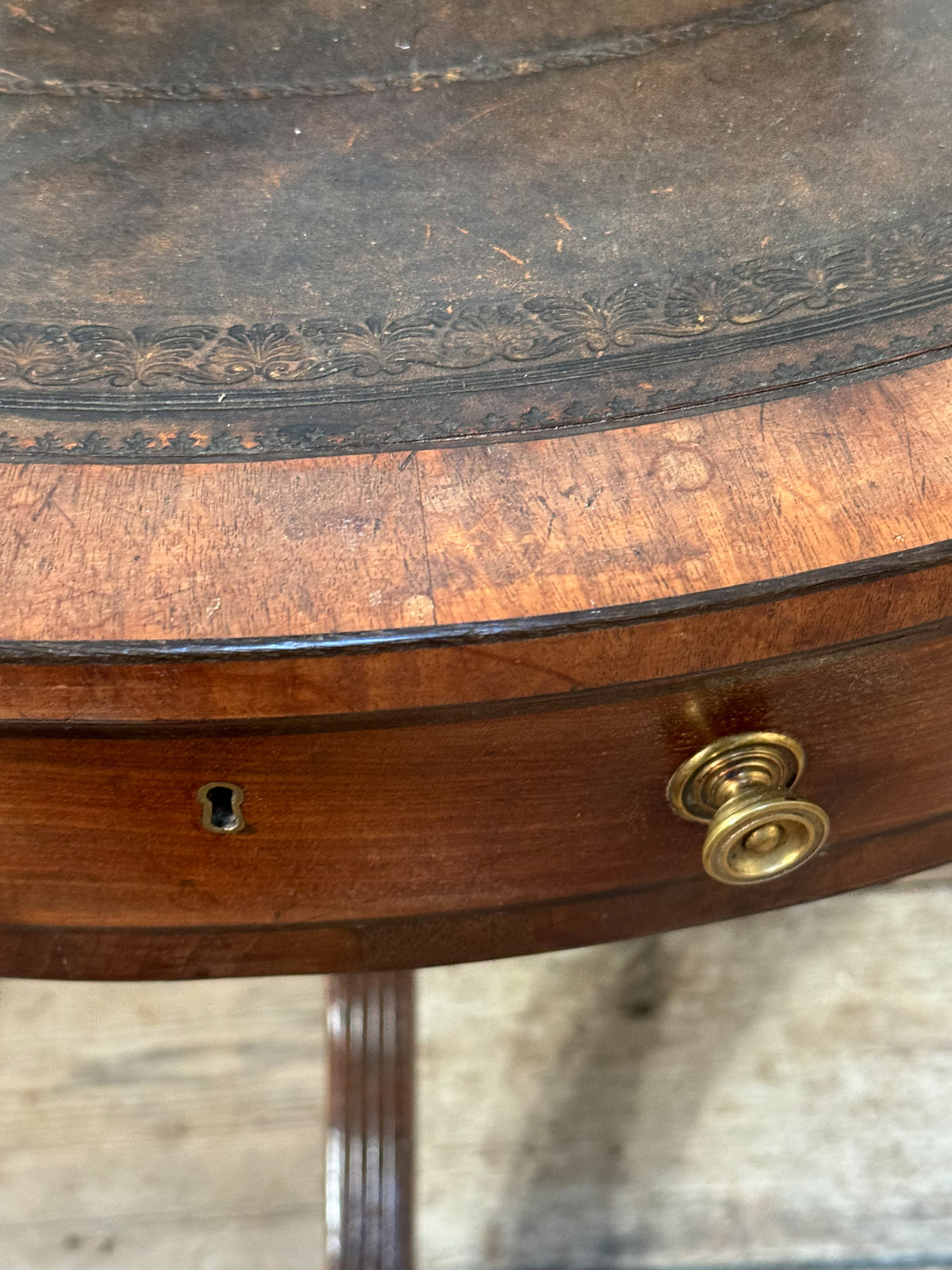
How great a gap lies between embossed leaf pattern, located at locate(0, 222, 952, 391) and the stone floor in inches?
25.5

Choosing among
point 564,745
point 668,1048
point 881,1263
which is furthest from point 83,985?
point 564,745

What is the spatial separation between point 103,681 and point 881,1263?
73 cm

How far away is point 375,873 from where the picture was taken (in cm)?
48

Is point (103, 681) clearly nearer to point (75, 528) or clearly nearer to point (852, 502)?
point (75, 528)

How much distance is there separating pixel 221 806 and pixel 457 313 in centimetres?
18

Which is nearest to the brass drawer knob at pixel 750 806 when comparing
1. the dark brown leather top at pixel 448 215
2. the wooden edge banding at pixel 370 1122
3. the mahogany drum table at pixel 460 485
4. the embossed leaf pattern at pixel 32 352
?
the mahogany drum table at pixel 460 485

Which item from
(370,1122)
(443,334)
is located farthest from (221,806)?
(370,1122)

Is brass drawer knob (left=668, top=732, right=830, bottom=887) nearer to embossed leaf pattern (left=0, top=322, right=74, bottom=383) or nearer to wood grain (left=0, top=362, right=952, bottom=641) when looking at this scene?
wood grain (left=0, top=362, right=952, bottom=641)

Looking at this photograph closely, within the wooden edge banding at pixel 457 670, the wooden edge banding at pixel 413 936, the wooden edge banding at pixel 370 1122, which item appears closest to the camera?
the wooden edge banding at pixel 457 670

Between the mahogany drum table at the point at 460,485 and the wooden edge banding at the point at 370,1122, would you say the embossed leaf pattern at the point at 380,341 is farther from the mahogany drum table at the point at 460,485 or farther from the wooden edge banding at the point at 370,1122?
the wooden edge banding at the point at 370,1122

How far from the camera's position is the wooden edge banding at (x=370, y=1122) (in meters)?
0.87

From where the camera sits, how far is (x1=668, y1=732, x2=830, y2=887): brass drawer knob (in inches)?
17.4

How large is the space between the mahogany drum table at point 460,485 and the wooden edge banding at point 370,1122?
42 cm

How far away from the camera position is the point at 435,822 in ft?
1.53
